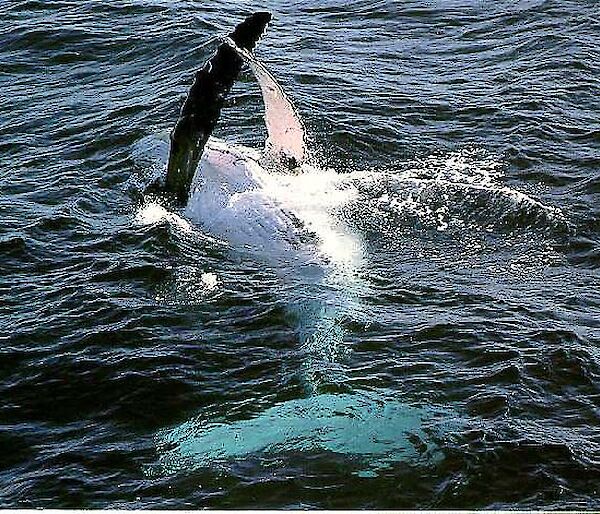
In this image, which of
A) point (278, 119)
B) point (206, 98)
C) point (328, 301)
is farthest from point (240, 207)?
point (328, 301)

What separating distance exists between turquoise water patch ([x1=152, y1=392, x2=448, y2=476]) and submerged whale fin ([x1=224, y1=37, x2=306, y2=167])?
9.90 ft

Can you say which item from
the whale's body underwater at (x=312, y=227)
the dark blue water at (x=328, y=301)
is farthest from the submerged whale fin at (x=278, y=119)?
the dark blue water at (x=328, y=301)

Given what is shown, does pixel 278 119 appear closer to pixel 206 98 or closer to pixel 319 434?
pixel 206 98

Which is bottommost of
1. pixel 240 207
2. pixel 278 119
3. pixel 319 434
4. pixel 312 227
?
pixel 319 434

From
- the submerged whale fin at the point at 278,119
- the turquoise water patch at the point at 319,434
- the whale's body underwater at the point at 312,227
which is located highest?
the submerged whale fin at the point at 278,119

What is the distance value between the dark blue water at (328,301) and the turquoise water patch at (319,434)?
0.8 inches

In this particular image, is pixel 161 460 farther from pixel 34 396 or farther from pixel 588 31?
pixel 588 31

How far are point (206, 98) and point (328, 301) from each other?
2119 mm

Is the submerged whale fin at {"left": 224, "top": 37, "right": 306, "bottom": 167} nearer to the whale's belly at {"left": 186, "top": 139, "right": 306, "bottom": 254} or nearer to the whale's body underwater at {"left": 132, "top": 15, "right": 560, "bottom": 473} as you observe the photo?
the whale's body underwater at {"left": 132, "top": 15, "right": 560, "bottom": 473}

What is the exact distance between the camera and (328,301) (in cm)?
938

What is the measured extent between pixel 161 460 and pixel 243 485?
707 mm

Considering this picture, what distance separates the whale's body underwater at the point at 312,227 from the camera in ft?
24.7

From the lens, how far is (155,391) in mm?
8352

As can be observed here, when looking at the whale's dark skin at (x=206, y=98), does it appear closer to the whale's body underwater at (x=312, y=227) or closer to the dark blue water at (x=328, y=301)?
the whale's body underwater at (x=312, y=227)
